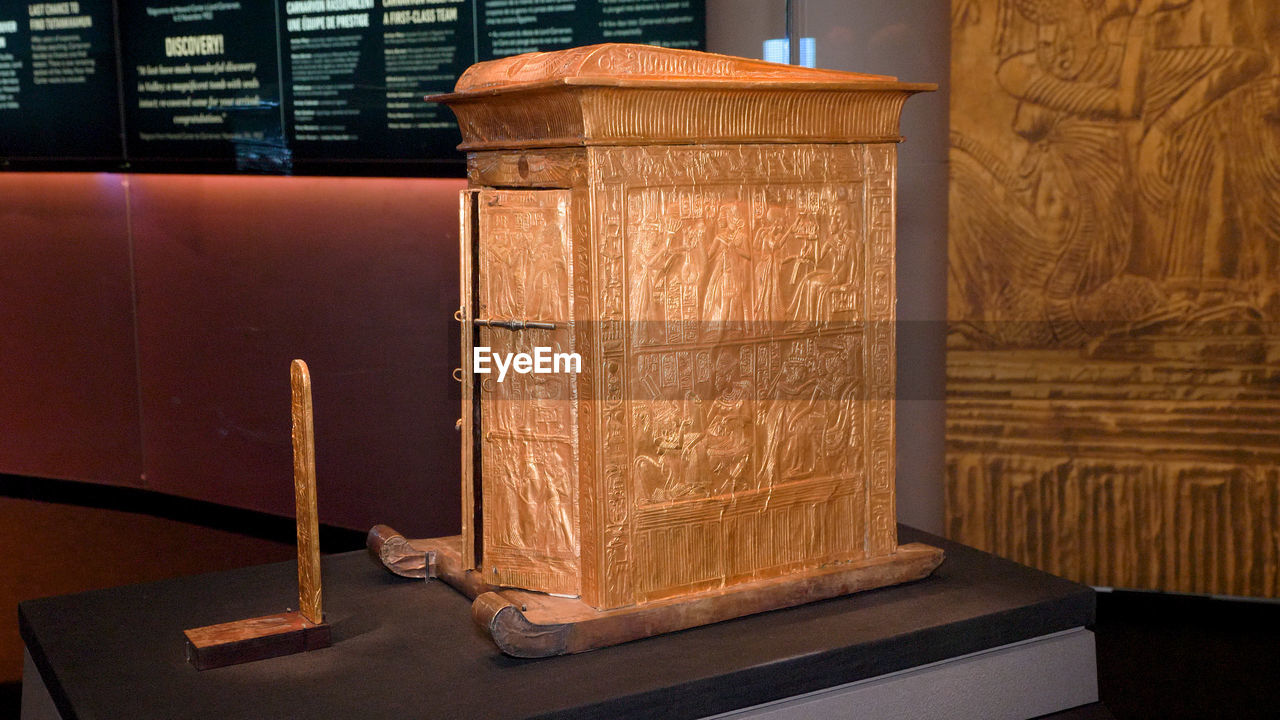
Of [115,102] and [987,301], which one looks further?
[115,102]

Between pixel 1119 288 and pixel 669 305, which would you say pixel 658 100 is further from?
pixel 1119 288

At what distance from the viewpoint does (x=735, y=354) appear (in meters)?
3.05

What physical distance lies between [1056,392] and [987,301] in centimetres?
44

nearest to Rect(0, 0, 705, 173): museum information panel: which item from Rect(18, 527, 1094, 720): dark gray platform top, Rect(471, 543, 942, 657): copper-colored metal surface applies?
Rect(18, 527, 1094, 720): dark gray platform top

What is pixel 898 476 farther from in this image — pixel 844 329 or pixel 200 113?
pixel 200 113

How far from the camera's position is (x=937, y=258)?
4.82 m

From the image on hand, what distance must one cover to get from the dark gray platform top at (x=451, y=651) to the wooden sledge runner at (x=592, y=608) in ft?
0.11

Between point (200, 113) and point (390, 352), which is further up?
point (200, 113)

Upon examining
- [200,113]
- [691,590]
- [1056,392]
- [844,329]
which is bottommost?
[691,590]

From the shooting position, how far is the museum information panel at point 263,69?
4.95m

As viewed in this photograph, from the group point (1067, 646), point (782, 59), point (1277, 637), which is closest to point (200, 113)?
point (782, 59)

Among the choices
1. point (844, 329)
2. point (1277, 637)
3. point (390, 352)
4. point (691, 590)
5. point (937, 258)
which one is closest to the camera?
point (691, 590)

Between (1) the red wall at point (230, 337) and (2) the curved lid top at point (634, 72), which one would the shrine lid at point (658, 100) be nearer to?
(2) the curved lid top at point (634, 72)

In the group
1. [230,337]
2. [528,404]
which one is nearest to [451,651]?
[528,404]
